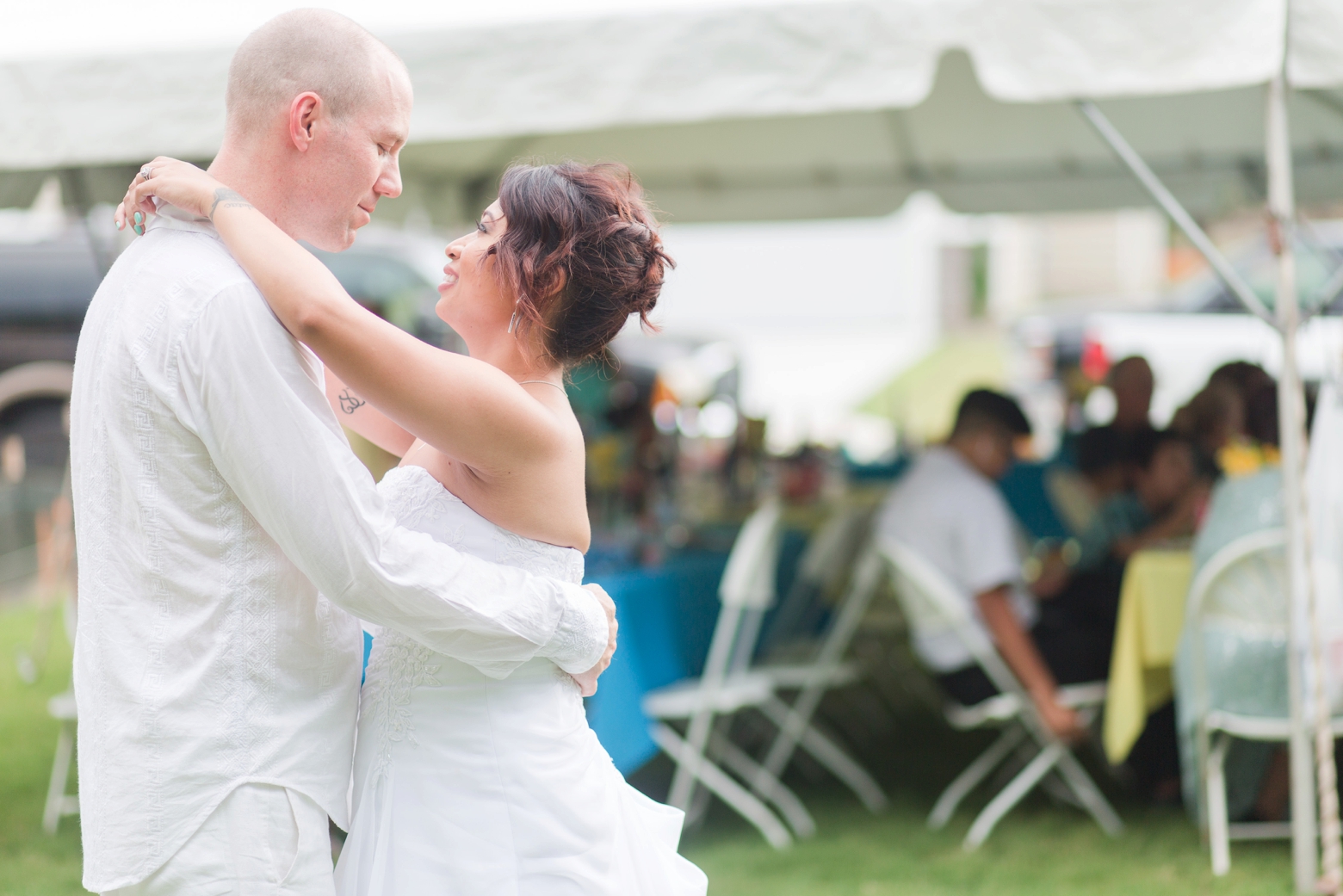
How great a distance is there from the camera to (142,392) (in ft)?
4.62

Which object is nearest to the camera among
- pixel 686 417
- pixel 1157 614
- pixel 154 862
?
pixel 154 862

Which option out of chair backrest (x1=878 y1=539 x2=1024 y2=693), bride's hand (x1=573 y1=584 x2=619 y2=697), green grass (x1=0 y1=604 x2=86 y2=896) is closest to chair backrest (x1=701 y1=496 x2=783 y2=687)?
chair backrest (x1=878 y1=539 x2=1024 y2=693)

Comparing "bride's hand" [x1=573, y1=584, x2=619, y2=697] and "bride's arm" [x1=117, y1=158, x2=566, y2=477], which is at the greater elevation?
"bride's arm" [x1=117, y1=158, x2=566, y2=477]

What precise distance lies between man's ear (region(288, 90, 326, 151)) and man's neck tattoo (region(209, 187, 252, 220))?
0.35 feet

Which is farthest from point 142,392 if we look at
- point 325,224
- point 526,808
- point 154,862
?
point 526,808

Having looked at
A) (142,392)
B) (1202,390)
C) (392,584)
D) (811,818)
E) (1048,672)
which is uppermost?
(142,392)

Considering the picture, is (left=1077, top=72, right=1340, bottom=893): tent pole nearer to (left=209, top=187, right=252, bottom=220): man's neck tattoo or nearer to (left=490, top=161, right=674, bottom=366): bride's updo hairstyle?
(left=490, top=161, right=674, bottom=366): bride's updo hairstyle

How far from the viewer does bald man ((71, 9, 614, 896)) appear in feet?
4.52

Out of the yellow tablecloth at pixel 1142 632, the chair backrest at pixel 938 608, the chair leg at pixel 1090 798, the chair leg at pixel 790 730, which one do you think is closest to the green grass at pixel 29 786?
the chair leg at pixel 790 730

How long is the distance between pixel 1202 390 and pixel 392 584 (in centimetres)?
530

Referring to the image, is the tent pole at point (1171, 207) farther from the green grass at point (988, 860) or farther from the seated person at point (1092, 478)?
the seated person at point (1092, 478)

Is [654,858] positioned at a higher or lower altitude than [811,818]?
higher

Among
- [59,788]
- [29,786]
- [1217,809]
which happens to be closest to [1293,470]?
[1217,809]

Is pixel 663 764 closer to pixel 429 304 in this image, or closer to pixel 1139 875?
pixel 1139 875
